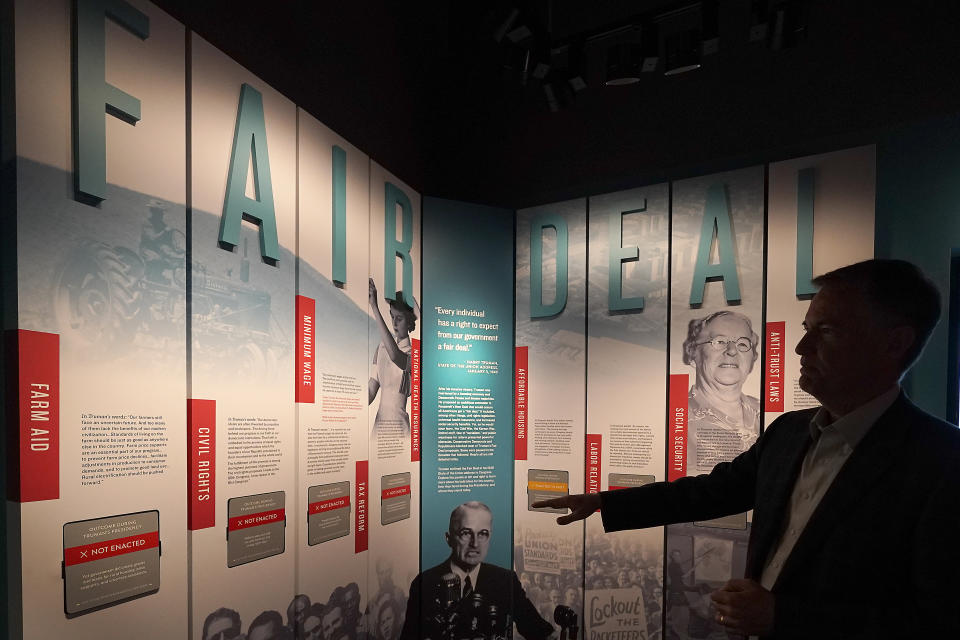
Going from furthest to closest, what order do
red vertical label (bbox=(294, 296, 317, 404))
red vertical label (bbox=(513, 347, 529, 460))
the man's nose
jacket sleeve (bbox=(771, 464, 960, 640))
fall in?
red vertical label (bbox=(513, 347, 529, 460)) → red vertical label (bbox=(294, 296, 317, 404)) → the man's nose → jacket sleeve (bbox=(771, 464, 960, 640))

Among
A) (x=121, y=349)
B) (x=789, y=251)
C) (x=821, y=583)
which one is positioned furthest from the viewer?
(x=789, y=251)

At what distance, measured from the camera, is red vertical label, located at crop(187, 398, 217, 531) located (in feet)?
6.88

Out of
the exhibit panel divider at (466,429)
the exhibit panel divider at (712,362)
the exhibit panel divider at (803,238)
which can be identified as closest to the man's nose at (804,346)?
the exhibit panel divider at (803,238)

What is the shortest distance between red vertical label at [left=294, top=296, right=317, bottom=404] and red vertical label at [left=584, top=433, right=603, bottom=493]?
1.92 metres

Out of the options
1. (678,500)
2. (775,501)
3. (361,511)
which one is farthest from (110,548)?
(775,501)

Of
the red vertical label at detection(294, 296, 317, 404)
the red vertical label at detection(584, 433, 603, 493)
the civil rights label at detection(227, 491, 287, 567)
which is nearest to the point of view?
the civil rights label at detection(227, 491, 287, 567)

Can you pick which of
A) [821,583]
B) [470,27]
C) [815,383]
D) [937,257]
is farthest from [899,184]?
[470,27]

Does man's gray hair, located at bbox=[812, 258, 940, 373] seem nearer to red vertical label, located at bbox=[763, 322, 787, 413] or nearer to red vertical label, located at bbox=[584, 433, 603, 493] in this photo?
red vertical label, located at bbox=[763, 322, 787, 413]

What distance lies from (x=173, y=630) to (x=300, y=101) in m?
2.30

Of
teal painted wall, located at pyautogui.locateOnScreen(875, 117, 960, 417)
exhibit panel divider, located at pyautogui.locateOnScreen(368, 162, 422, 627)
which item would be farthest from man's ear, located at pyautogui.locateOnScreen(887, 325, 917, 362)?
exhibit panel divider, located at pyautogui.locateOnScreen(368, 162, 422, 627)

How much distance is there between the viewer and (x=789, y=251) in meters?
3.37

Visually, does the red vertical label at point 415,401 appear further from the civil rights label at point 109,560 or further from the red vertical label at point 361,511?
the civil rights label at point 109,560

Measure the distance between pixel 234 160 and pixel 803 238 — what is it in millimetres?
2963

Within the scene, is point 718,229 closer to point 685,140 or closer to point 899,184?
point 685,140
